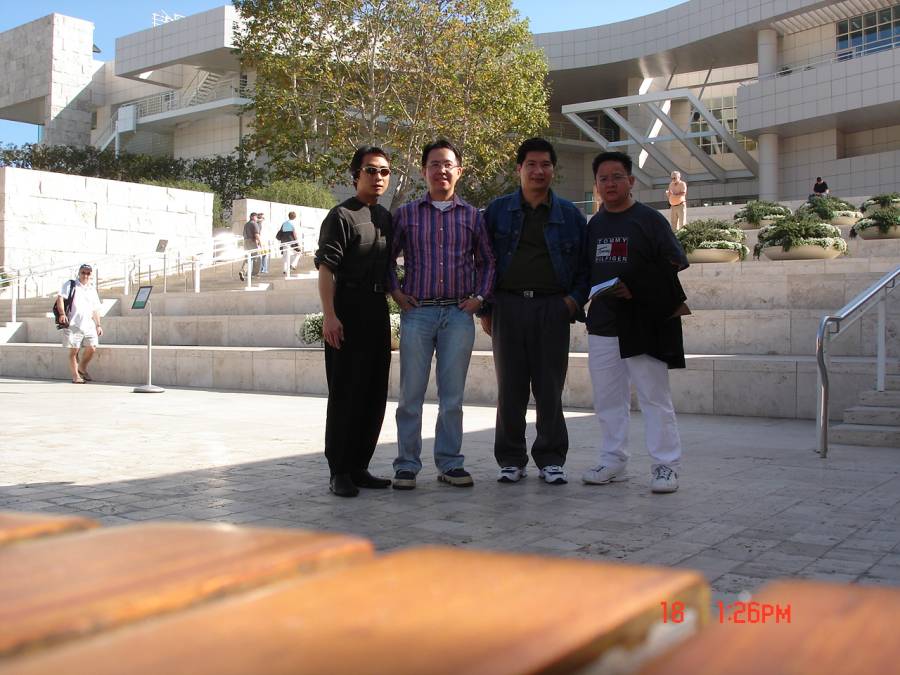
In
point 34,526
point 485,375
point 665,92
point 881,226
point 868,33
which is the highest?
point 868,33

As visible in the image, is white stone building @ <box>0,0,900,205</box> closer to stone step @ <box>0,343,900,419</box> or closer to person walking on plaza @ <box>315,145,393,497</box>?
stone step @ <box>0,343,900,419</box>

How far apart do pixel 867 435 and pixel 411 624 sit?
22.0ft

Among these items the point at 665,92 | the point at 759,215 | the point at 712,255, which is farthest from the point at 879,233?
the point at 665,92

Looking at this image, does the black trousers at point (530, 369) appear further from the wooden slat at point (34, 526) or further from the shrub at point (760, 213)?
the shrub at point (760, 213)

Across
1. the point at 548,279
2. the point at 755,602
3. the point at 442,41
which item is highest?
the point at 442,41

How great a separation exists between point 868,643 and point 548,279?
168 inches

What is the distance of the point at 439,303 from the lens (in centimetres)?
474

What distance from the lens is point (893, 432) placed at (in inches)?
253

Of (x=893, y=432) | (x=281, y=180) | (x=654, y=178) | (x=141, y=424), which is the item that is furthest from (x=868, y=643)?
(x=654, y=178)

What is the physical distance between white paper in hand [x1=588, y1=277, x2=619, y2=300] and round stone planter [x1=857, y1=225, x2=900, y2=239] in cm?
1228

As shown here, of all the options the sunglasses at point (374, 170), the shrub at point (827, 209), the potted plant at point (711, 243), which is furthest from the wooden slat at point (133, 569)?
the shrub at point (827, 209)

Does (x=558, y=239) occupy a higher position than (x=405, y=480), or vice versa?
(x=558, y=239)

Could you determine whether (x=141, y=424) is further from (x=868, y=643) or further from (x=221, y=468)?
(x=868, y=643)

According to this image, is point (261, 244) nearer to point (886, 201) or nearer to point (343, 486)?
point (886, 201)
